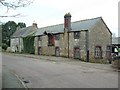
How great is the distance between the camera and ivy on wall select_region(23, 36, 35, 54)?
205ft

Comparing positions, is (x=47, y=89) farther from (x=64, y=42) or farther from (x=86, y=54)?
(x=64, y=42)

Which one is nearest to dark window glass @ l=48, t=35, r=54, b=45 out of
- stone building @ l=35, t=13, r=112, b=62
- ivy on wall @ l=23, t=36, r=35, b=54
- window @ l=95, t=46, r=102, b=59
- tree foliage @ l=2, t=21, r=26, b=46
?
stone building @ l=35, t=13, r=112, b=62

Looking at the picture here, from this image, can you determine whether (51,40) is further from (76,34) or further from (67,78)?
(67,78)

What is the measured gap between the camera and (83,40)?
44625mm

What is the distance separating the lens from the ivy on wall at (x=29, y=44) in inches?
2456

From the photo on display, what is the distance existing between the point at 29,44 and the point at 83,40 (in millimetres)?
22441

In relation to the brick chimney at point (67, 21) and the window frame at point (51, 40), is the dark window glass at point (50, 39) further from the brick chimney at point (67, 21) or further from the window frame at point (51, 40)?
the brick chimney at point (67, 21)

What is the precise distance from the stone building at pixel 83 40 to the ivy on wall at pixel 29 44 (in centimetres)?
1003

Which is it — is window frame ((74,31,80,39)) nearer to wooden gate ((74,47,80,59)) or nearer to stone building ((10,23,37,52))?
wooden gate ((74,47,80,59))

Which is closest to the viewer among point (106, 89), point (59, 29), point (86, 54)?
point (106, 89)

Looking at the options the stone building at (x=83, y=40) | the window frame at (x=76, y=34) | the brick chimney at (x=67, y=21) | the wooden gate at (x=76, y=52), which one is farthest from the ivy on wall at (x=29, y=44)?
the wooden gate at (x=76, y=52)

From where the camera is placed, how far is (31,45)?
62781 millimetres

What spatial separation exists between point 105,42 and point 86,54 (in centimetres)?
515

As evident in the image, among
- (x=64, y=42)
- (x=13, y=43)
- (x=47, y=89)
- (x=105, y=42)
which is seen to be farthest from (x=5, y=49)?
(x=47, y=89)
